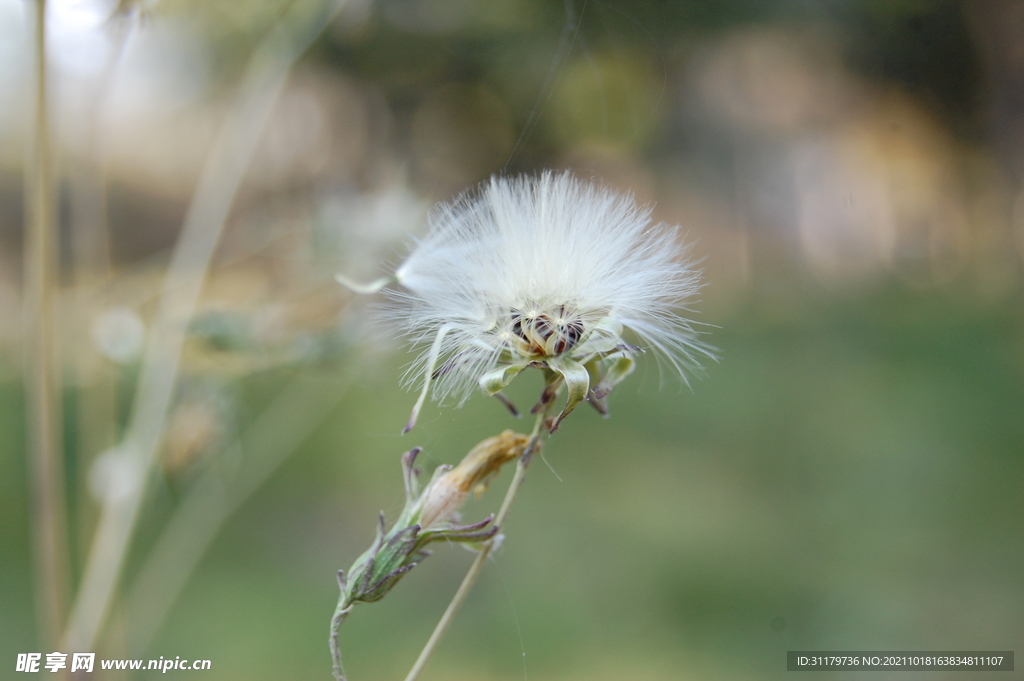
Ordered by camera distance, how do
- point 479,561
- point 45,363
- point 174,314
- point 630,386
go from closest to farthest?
point 479,561 < point 45,363 < point 174,314 < point 630,386

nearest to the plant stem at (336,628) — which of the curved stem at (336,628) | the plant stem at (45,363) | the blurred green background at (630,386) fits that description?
the curved stem at (336,628)

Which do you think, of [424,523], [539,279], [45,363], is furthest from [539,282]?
[45,363]

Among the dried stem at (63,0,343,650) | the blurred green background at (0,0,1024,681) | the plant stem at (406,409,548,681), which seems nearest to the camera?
the plant stem at (406,409,548,681)

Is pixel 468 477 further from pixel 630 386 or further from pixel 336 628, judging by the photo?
pixel 630 386

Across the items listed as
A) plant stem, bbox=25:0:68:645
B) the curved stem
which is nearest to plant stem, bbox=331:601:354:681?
the curved stem

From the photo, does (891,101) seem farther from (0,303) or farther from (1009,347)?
(0,303)

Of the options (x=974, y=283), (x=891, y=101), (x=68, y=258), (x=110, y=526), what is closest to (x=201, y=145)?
(x=68, y=258)

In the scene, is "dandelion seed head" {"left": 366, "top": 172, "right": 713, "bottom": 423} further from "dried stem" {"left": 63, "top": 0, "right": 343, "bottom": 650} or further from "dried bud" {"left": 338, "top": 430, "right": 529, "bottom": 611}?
"dried stem" {"left": 63, "top": 0, "right": 343, "bottom": 650}
